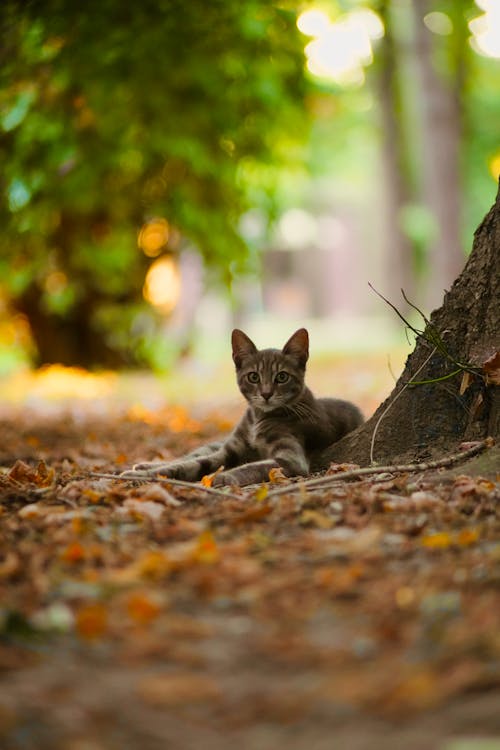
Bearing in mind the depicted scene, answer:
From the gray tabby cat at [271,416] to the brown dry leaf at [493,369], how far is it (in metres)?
1.25

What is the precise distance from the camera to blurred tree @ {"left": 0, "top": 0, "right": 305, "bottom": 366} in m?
8.55

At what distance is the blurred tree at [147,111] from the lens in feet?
28.0

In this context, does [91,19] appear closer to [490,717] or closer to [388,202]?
[490,717]

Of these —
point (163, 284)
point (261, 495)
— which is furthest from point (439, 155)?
point (261, 495)

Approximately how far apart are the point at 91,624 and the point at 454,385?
9.17 ft

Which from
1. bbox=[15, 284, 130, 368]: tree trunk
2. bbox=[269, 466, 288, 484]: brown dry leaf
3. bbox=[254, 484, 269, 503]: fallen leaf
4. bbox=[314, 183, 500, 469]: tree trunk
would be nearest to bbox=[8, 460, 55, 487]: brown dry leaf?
bbox=[269, 466, 288, 484]: brown dry leaf

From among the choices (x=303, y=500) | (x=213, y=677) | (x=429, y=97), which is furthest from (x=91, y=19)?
(x=429, y=97)

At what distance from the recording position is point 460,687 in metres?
2.17

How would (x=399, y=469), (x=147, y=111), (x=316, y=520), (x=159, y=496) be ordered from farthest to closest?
(x=147, y=111) < (x=399, y=469) < (x=159, y=496) < (x=316, y=520)

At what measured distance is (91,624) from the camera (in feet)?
8.31

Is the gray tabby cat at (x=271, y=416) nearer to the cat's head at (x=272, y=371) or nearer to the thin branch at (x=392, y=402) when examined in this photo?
the cat's head at (x=272, y=371)

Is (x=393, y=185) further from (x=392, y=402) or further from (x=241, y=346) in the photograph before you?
(x=392, y=402)

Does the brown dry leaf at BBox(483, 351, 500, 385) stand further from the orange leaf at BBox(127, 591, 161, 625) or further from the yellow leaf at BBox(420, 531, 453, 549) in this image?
the orange leaf at BBox(127, 591, 161, 625)

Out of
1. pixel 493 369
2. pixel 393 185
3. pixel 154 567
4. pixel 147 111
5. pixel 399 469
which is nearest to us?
pixel 154 567
